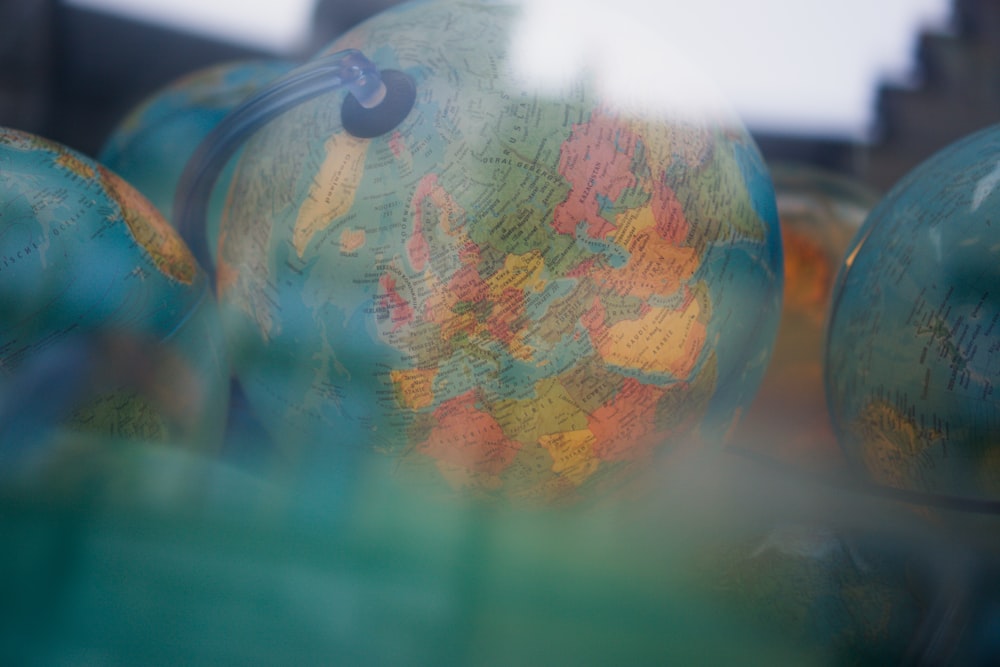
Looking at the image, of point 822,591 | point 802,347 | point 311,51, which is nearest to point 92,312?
point 822,591

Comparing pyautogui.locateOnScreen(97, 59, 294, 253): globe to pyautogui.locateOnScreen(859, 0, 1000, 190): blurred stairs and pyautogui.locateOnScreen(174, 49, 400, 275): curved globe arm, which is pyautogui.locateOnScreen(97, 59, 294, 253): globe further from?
pyautogui.locateOnScreen(859, 0, 1000, 190): blurred stairs

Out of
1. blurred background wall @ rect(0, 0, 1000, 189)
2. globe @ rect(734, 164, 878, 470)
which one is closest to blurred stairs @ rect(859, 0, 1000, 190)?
blurred background wall @ rect(0, 0, 1000, 189)

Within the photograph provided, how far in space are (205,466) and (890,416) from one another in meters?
0.86

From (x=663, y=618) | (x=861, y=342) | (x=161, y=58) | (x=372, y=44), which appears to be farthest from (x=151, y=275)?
(x=161, y=58)

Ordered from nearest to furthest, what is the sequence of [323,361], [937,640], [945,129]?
[937,640], [323,361], [945,129]

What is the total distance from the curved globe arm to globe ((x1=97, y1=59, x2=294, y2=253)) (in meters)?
0.23

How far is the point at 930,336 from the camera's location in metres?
0.95

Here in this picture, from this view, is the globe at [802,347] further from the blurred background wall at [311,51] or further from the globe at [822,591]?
the blurred background wall at [311,51]

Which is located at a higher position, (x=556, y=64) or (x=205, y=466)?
(x=556, y=64)

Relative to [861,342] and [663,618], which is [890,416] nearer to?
[861,342]

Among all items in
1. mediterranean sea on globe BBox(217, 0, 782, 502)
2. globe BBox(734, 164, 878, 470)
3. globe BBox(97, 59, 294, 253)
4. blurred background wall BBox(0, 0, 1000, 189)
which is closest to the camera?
mediterranean sea on globe BBox(217, 0, 782, 502)

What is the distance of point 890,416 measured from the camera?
3.29ft

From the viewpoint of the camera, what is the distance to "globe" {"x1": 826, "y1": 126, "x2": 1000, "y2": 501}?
92 centimetres

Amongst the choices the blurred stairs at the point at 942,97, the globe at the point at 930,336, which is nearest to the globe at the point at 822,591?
the globe at the point at 930,336
